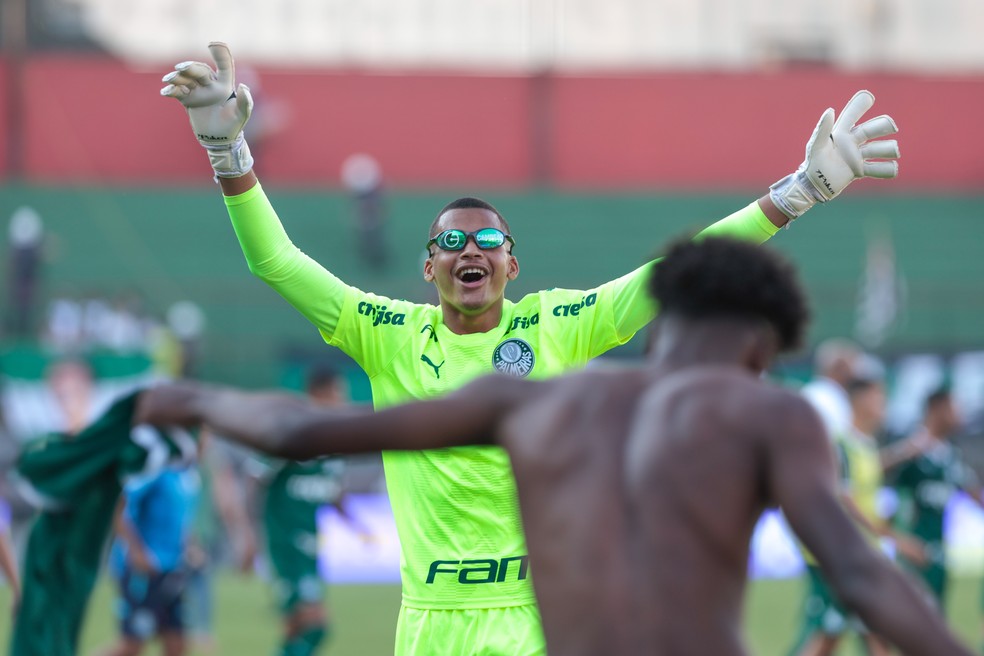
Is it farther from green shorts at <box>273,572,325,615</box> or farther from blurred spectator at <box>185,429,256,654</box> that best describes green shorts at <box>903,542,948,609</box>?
blurred spectator at <box>185,429,256,654</box>

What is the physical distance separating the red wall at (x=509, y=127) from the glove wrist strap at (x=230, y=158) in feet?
89.4

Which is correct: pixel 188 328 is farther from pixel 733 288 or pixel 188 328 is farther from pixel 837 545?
pixel 837 545

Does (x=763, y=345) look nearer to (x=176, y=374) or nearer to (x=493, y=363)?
(x=493, y=363)

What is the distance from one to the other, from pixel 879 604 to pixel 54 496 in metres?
2.51

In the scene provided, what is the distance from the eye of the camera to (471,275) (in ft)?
18.1

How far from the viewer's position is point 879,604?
9.73 feet

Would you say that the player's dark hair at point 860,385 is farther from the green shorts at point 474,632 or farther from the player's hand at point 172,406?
the player's hand at point 172,406

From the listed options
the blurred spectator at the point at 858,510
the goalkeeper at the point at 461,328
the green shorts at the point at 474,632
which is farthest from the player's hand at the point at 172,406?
the blurred spectator at the point at 858,510

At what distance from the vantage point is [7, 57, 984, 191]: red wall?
3241 cm

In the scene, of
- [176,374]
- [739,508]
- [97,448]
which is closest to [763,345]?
[739,508]

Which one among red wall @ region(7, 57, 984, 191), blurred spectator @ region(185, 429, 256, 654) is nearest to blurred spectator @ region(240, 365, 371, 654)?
blurred spectator @ region(185, 429, 256, 654)

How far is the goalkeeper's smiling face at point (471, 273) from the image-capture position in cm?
548

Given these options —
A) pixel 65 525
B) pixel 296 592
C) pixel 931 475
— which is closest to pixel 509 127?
pixel 931 475

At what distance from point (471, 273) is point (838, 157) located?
1375mm
